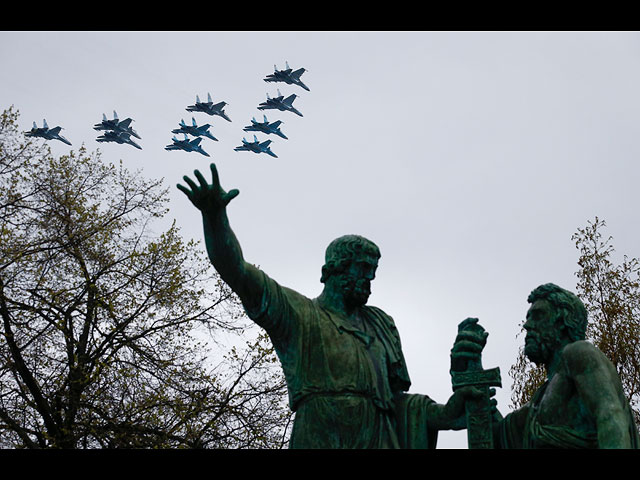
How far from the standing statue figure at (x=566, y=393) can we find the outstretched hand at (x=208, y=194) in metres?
2.14

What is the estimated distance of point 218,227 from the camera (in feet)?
20.9

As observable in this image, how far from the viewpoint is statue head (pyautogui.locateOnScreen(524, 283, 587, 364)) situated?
677cm

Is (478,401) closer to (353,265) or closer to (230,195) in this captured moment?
(353,265)

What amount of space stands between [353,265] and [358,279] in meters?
0.10

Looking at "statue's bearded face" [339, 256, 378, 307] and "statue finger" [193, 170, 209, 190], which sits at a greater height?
"statue finger" [193, 170, 209, 190]

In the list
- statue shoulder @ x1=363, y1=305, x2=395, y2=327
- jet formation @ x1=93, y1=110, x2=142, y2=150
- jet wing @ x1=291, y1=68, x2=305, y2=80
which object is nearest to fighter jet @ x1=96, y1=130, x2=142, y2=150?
jet formation @ x1=93, y1=110, x2=142, y2=150

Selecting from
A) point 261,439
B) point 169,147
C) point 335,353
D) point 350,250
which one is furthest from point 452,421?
point 169,147

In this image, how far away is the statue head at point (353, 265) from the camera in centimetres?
707

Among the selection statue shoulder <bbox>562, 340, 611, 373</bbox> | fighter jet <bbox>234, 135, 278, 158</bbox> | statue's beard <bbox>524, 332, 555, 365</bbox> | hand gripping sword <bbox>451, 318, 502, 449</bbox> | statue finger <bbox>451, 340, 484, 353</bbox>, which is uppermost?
fighter jet <bbox>234, 135, 278, 158</bbox>

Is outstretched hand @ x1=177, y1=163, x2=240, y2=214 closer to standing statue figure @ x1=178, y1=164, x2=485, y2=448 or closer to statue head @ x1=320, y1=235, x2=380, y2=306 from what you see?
standing statue figure @ x1=178, y1=164, x2=485, y2=448

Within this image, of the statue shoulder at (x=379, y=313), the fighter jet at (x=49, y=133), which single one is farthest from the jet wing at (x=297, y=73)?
the statue shoulder at (x=379, y=313)

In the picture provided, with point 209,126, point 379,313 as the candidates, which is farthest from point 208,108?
point 379,313

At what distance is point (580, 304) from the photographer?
22.6ft
